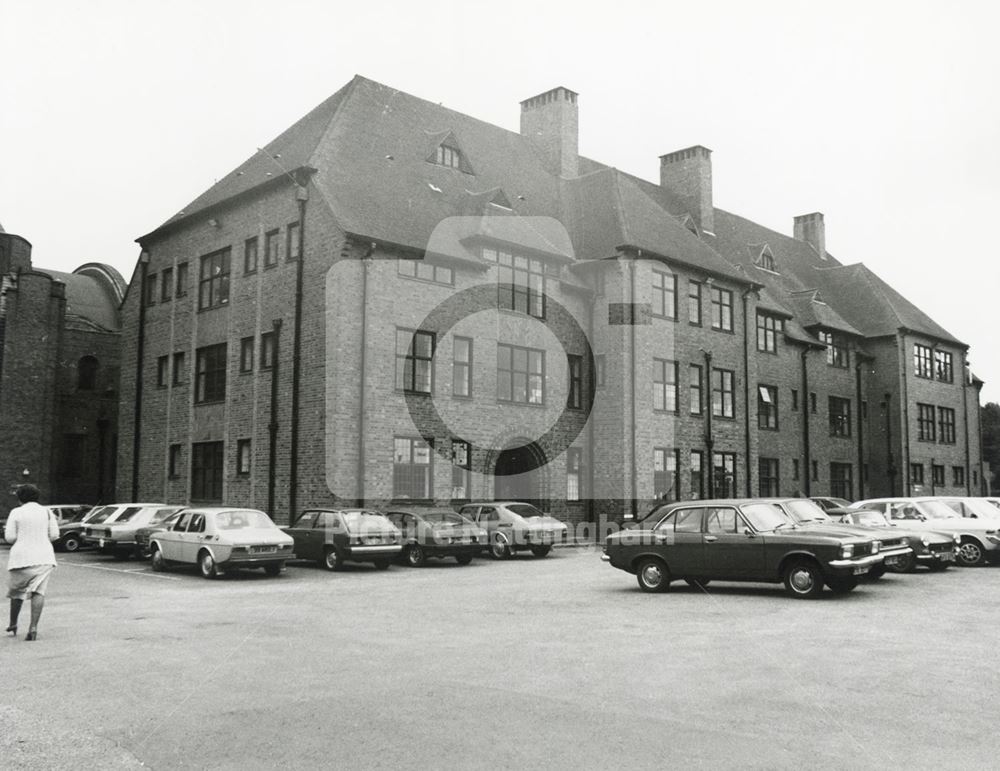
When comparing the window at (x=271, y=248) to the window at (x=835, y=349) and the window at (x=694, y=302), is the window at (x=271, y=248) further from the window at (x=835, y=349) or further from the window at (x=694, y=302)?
the window at (x=835, y=349)

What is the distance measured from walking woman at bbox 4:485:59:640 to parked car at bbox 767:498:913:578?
10.7m

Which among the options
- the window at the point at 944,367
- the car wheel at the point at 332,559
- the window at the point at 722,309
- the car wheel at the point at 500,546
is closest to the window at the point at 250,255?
the car wheel at the point at 332,559

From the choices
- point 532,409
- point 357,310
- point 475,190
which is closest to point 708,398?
point 532,409

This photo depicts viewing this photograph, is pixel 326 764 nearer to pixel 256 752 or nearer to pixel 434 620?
pixel 256 752

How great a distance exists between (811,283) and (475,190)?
23234 millimetres

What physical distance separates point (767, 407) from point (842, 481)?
6.99m

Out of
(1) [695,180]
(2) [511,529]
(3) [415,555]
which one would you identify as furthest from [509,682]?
(1) [695,180]

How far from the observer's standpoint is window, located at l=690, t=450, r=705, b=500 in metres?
33.5

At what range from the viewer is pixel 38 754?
6023 mm

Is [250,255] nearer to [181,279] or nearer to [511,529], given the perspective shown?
[181,279]

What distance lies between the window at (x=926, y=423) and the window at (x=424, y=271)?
2876 centimetres

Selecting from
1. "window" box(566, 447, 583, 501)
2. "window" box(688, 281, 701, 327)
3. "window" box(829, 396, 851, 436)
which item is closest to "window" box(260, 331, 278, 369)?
"window" box(566, 447, 583, 501)

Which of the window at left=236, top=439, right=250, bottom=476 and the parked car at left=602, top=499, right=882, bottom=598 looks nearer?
the parked car at left=602, top=499, right=882, bottom=598

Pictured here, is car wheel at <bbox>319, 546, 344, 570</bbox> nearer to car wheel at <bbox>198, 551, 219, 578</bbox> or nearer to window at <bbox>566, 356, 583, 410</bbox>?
car wheel at <bbox>198, 551, 219, 578</bbox>
